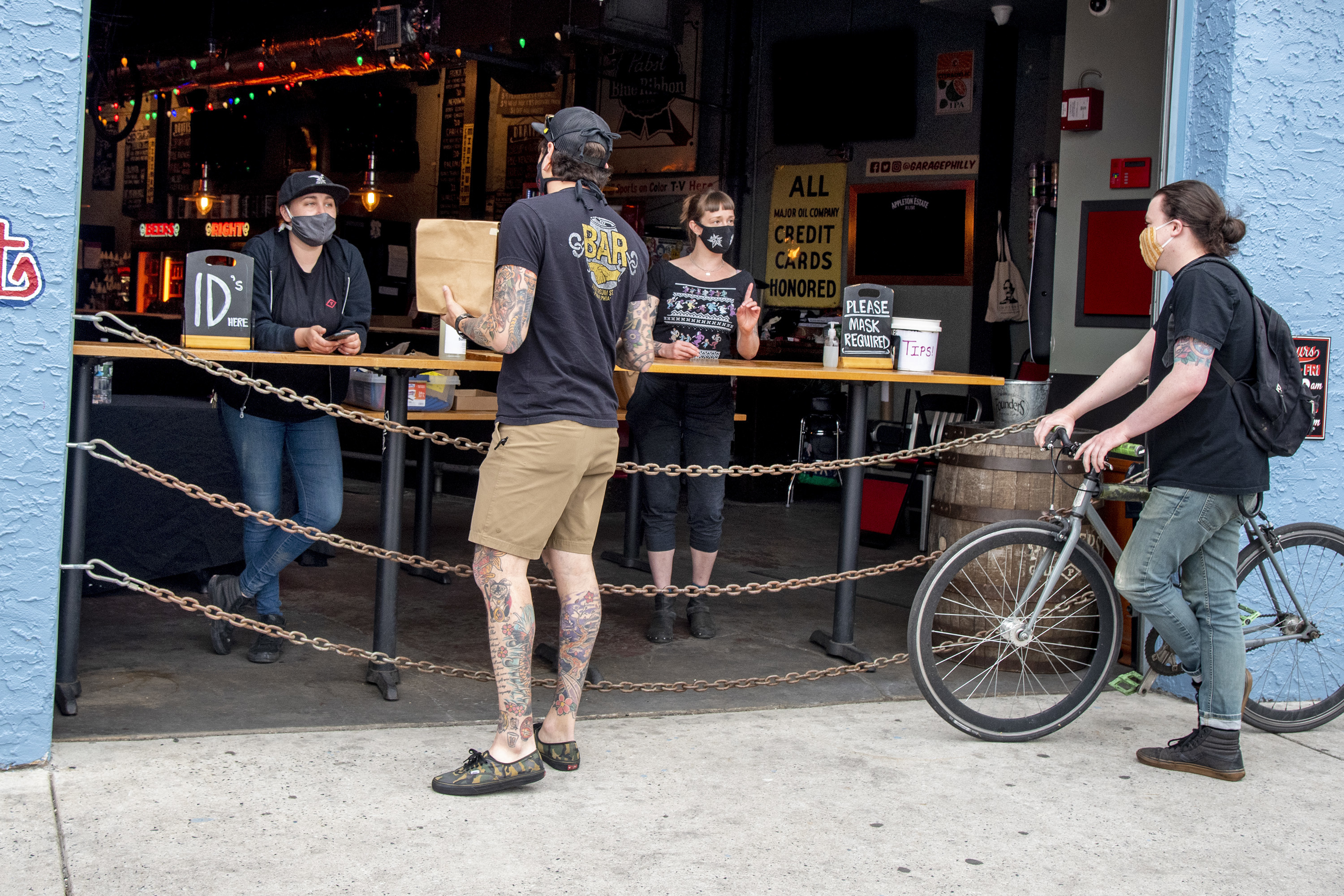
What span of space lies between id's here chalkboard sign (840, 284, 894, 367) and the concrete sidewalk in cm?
157

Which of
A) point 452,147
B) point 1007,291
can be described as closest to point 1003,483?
point 1007,291

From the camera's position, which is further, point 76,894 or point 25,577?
point 25,577

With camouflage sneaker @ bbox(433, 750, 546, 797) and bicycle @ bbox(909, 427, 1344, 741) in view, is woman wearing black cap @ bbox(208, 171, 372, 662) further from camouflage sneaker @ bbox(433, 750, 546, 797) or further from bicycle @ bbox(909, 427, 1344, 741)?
bicycle @ bbox(909, 427, 1344, 741)

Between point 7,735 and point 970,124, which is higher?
point 970,124

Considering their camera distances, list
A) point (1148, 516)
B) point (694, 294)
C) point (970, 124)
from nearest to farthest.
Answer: point (1148, 516) → point (694, 294) → point (970, 124)

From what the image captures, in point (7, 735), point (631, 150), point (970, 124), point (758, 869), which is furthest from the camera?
point (631, 150)

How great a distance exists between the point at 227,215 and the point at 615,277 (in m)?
14.3

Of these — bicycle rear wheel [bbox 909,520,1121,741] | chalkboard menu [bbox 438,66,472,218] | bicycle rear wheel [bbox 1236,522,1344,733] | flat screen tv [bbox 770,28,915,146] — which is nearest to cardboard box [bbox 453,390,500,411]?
bicycle rear wheel [bbox 909,520,1121,741]

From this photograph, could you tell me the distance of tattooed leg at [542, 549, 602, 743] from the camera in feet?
11.5

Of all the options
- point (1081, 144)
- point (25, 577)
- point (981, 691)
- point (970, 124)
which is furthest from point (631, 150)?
point (25, 577)

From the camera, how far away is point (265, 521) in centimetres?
379

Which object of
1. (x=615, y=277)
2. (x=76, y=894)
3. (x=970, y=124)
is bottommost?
(x=76, y=894)

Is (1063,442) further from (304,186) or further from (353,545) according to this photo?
(304,186)

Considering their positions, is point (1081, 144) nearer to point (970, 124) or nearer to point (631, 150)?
point (970, 124)
